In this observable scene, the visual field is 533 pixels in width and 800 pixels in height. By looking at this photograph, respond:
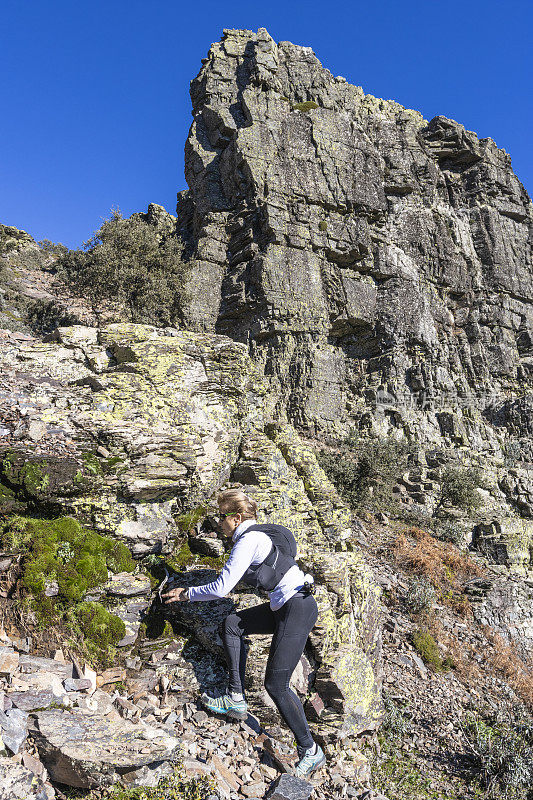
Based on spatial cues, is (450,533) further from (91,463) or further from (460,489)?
(91,463)

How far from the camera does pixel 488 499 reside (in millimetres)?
25703

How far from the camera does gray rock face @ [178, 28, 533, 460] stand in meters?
26.4

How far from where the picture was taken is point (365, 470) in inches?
870

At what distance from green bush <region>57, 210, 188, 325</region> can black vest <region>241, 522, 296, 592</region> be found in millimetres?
17731

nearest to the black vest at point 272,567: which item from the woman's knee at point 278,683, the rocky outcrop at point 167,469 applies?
the woman's knee at point 278,683

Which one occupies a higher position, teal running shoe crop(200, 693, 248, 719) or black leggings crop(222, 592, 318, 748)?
black leggings crop(222, 592, 318, 748)

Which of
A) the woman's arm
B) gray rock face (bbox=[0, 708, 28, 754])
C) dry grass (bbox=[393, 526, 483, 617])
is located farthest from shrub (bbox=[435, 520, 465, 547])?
gray rock face (bbox=[0, 708, 28, 754])

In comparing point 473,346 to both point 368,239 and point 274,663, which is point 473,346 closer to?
point 368,239

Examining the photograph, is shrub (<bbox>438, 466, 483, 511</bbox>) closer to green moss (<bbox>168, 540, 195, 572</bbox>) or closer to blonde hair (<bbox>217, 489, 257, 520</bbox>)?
green moss (<bbox>168, 540, 195, 572</bbox>)

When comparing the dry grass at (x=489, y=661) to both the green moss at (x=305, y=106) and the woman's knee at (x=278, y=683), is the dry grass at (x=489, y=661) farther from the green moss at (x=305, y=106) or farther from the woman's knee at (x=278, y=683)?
the green moss at (x=305, y=106)

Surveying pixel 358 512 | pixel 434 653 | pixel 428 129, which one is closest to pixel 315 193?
pixel 428 129

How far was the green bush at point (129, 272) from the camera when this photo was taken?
21625 millimetres

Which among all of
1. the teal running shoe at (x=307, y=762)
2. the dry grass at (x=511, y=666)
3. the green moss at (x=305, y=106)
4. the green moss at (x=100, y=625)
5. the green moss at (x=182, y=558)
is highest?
the green moss at (x=305, y=106)

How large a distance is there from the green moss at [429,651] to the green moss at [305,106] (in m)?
30.7
